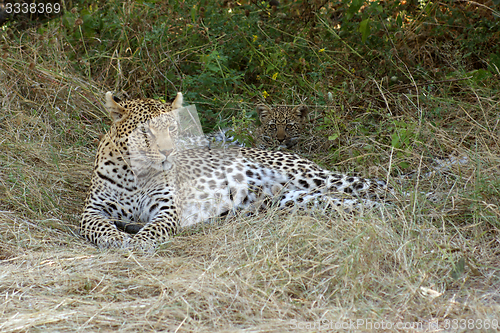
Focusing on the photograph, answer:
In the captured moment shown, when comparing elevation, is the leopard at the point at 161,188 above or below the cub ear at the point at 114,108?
below

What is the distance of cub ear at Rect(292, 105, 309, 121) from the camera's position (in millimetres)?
7367

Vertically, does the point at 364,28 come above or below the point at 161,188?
above

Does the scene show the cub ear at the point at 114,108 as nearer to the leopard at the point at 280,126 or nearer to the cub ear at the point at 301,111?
the leopard at the point at 280,126

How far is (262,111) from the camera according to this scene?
24.9 ft

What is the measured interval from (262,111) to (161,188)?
2.39m

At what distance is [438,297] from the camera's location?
3736 mm

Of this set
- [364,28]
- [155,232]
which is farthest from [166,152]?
[364,28]

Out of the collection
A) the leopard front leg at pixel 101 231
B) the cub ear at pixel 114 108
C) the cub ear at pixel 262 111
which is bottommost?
the leopard front leg at pixel 101 231

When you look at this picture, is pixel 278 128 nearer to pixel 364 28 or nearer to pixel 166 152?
pixel 364 28

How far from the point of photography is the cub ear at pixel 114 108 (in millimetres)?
5413

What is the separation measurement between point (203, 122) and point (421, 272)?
13.7 ft

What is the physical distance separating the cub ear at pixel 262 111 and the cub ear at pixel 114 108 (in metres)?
2.42

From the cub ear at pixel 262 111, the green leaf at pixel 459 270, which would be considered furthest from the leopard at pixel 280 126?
the green leaf at pixel 459 270

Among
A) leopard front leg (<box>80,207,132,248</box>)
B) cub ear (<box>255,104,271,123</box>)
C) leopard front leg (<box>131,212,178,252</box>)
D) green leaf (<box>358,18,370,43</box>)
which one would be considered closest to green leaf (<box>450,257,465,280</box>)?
leopard front leg (<box>131,212,178,252</box>)
